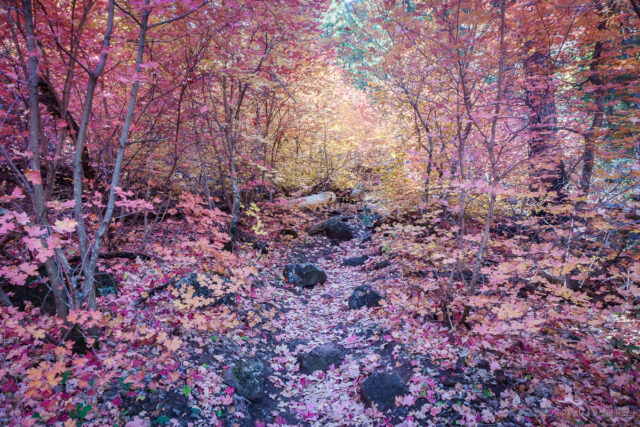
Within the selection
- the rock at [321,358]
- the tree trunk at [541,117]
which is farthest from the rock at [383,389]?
the tree trunk at [541,117]

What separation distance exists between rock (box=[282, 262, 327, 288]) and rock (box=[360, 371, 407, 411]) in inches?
165

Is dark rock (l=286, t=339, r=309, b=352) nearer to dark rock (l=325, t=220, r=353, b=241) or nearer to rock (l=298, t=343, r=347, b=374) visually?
rock (l=298, t=343, r=347, b=374)

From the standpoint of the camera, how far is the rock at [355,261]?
1014cm

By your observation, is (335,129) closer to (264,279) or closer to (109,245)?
(264,279)

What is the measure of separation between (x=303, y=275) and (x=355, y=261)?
222 centimetres

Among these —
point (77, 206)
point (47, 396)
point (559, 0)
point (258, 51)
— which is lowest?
point (47, 396)

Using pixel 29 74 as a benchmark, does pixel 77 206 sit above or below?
below

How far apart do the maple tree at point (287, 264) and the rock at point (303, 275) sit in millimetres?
397

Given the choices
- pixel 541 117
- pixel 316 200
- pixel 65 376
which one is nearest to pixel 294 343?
pixel 65 376

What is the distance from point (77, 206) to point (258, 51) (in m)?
5.01

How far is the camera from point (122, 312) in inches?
199

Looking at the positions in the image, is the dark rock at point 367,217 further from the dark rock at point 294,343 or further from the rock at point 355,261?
the dark rock at point 294,343

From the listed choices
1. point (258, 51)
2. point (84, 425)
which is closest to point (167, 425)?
point (84, 425)

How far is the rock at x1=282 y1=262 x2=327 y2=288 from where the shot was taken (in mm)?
8664
